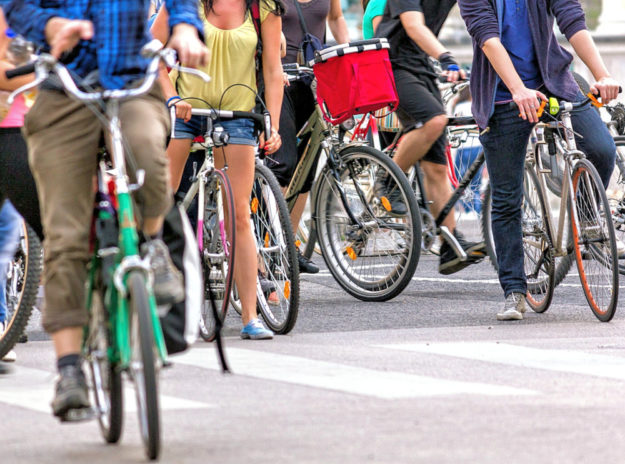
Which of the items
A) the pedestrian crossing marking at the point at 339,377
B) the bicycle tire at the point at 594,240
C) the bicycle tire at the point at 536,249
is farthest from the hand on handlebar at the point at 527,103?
the pedestrian crossing marking at the point at 339,377

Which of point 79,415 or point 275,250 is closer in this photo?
point 79,415

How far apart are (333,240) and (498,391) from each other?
3.85 m

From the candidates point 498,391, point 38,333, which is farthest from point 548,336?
point 38,333

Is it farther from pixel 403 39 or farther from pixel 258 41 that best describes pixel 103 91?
pixel 403 39

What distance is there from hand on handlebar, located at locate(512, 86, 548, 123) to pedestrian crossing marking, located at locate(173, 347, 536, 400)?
5.96 ft

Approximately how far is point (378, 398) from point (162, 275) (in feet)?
4.15

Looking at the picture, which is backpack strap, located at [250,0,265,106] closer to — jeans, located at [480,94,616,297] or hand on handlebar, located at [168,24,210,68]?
jeans, located at [480,94,616,297]

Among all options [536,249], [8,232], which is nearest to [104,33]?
[8,232]

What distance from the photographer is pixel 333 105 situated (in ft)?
29.7

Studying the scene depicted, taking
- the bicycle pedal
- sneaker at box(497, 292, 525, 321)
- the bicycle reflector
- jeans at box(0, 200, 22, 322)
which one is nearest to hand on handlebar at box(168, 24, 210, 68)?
the bicycle pedal

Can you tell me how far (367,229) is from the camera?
928cm

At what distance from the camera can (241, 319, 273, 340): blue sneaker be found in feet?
24.6

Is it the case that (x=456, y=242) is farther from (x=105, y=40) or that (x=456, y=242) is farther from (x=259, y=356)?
(x=105, y=40)

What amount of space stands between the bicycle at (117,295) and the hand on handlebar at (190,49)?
0.08m
